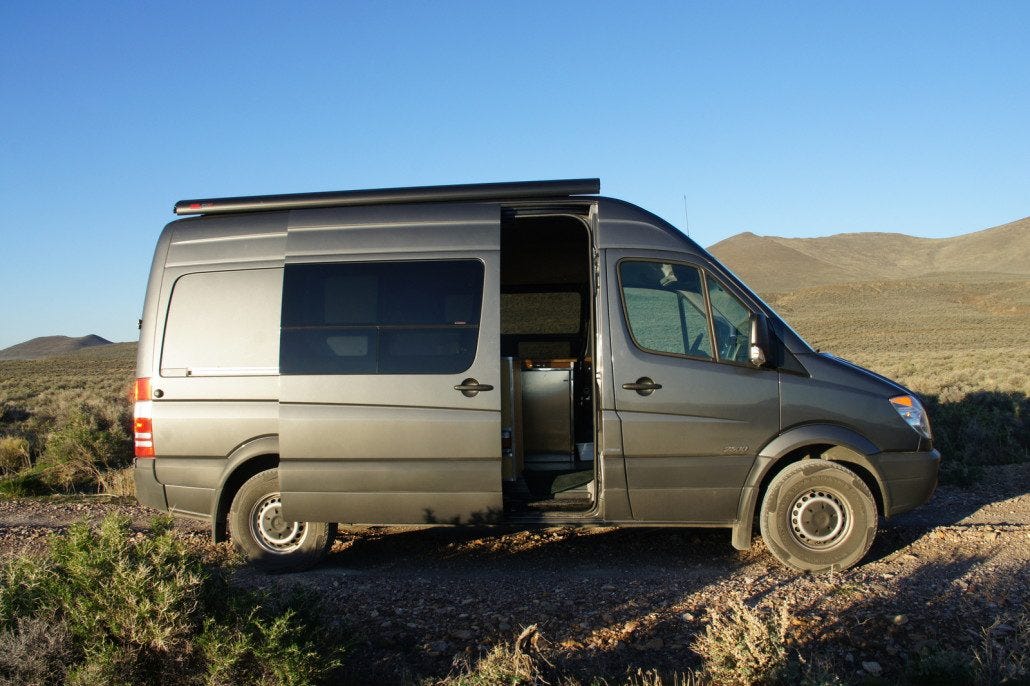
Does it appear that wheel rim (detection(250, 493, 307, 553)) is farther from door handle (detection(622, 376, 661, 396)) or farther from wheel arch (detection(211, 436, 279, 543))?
door handle (detection(622, 376, 661, 396))

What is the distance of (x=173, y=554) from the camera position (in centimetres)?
374

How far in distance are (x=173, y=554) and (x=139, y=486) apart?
2459 millimetres

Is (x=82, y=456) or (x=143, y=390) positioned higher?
(x=143, y=390)

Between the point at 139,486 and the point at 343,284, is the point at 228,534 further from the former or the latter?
the point at 343,284

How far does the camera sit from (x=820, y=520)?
5605 mm

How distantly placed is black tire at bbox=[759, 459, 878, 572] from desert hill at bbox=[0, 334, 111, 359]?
350 ft

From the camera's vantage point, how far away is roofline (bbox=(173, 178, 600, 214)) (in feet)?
18.9

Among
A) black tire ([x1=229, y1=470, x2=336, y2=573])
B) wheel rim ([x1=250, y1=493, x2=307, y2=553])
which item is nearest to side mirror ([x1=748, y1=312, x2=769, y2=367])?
black tire ([x1=229, y1=470, x2=336, y2=573])

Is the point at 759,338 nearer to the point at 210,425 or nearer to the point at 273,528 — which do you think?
the point at 273,528

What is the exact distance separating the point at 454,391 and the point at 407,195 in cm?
145

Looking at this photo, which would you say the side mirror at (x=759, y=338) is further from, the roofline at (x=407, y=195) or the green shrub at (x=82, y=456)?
the green shrub at (x=82, y=456)

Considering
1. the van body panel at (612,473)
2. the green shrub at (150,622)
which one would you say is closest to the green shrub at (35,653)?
the green shrub at (150,622)

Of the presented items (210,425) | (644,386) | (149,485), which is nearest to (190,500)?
(149,485)

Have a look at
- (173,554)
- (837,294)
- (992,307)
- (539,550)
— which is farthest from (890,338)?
(173,554)
